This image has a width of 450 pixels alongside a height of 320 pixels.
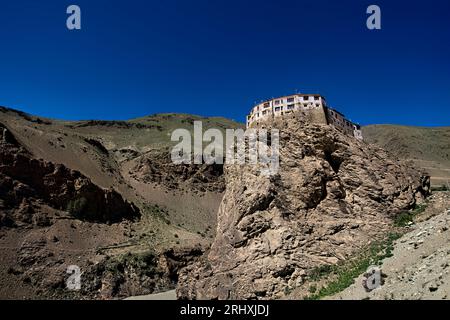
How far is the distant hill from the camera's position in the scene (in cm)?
10526

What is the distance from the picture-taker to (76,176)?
58031 millimetres

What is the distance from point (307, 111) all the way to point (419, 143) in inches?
4415

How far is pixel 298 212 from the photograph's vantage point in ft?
68.6

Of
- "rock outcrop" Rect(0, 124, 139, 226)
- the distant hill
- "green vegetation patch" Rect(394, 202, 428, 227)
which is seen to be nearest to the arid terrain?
"green vegetation patch" Rect(394, 202, 428, 227)

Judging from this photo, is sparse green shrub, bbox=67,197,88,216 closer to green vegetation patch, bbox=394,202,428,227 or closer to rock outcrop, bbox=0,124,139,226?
rock outcrop, bbox=0,124,139,226

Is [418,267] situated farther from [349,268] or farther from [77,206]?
[77,206]

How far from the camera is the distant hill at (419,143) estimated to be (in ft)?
345

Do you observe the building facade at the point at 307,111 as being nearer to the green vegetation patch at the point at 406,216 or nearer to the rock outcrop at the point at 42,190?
the green vegetation patch at the point at 406,216

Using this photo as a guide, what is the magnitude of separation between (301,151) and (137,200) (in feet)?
168

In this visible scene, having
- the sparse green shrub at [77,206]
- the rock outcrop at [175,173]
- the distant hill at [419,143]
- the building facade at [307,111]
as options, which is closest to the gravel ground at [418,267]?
the building facade at [307,111]

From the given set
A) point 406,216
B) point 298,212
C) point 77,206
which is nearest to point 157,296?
point 77,206

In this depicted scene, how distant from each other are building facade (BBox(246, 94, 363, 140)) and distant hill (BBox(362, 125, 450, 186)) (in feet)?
221
